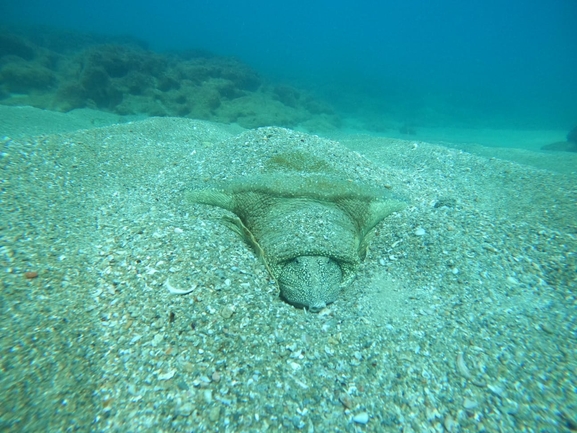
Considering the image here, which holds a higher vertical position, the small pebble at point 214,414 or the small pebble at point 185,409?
the small pebble at point 185,409

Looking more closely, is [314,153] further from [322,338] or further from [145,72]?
[145,72]

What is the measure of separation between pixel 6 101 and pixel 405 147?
665 inches

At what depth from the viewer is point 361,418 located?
86.4 inches

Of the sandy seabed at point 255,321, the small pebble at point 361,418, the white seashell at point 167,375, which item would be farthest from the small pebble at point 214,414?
the small pebble at point 361,418

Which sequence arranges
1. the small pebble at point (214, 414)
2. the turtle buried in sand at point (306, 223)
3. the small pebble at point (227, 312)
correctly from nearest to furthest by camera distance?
the small pebble at point (214, 414) < the small pebble at point (227, 312) < the turtle buried in sand at point (306, 223)

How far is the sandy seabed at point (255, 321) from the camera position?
218 centimetres

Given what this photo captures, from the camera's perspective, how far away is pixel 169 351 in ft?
8.25

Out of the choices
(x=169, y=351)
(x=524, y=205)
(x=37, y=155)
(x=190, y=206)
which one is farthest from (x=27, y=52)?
(x=524, y=205)

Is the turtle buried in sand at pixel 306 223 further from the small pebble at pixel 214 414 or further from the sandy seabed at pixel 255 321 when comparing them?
the small pebble at pixel 214 414

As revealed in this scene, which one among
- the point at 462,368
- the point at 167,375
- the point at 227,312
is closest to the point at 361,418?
the point at 462,368

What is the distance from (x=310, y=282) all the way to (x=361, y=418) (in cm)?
130

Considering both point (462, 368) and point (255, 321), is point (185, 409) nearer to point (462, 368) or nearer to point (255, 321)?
point (255, 321)

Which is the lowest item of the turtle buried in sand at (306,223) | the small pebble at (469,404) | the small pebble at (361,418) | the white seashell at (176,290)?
the small pebble at (361,418)

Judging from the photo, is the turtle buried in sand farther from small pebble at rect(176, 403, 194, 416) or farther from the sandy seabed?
small pebble at rect(176, 403, 194, 416)
